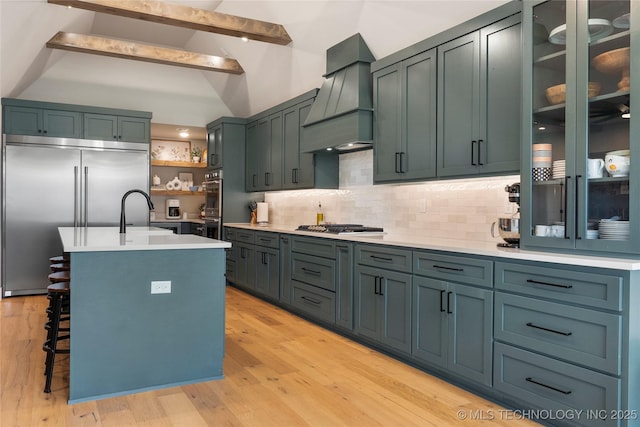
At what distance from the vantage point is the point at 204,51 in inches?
277

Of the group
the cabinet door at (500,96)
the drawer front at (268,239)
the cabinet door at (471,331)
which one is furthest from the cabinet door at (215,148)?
the cabinet door at (471,331)

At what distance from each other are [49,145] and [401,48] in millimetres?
4550

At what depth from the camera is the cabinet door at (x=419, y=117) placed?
3609 millimetres

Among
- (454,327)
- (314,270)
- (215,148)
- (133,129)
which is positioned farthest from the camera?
(215,148)

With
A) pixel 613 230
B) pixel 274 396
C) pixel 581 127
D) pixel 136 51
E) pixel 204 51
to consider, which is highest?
pixel 204 51

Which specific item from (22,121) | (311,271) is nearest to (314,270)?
(311,271)

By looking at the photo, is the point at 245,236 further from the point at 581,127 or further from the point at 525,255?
the point at 581,127

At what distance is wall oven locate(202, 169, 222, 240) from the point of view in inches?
271

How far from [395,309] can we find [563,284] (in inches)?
52.4

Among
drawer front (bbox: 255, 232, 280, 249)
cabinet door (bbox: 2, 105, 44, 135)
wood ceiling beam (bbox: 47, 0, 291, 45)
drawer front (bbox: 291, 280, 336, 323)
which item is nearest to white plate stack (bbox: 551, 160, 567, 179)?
drawer front (bbox: 291, 280, 336, 323)

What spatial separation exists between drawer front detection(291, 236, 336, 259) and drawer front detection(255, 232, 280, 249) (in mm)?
373

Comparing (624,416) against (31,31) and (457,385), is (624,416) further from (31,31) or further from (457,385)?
(31,31)

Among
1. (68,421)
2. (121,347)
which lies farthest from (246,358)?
(68,421)

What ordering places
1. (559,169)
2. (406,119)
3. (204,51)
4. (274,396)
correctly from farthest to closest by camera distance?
(204,51), (406,119), (274,396), (559,169)
